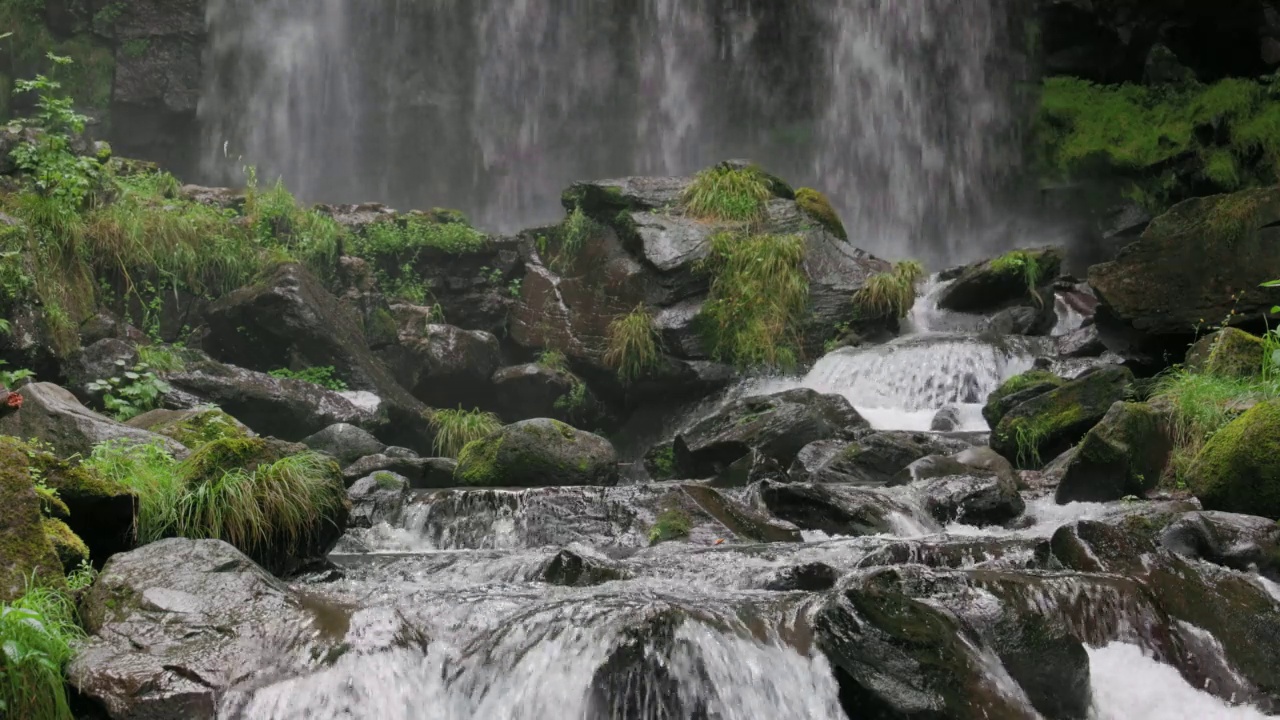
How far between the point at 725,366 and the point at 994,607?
312 inches

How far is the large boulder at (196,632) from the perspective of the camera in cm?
382

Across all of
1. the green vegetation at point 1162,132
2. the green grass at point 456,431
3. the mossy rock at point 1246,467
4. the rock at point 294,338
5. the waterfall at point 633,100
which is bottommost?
the mossy rock at point 1246,467

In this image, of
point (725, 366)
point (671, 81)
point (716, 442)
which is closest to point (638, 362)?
point (725, 366)

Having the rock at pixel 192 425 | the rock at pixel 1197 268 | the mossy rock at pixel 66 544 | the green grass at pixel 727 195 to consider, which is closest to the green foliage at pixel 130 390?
the rock at pixel 192 425

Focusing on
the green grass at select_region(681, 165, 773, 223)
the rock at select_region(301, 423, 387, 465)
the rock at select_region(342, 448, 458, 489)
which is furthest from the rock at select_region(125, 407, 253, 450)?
the green grass at select_region(681, 165, 773, 223)

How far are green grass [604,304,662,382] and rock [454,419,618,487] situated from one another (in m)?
3.36

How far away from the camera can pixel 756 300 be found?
12.4 meters

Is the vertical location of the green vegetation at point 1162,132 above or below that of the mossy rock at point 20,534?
above

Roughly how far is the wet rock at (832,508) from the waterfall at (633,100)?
1238 centimetres

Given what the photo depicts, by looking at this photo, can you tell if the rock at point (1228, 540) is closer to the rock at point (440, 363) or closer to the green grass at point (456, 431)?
the green grass at point (456, 431)

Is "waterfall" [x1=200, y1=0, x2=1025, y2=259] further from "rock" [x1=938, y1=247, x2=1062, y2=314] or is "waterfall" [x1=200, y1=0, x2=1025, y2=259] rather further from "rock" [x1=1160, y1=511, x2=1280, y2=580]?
"rock" [x1=1160, y1=511, x2=1280, y2=580]

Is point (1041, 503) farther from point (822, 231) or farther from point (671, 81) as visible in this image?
point (671, 81)

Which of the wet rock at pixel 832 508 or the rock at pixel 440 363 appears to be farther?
the rock at pixel 440 363

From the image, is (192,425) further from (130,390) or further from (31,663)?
(31,663)
